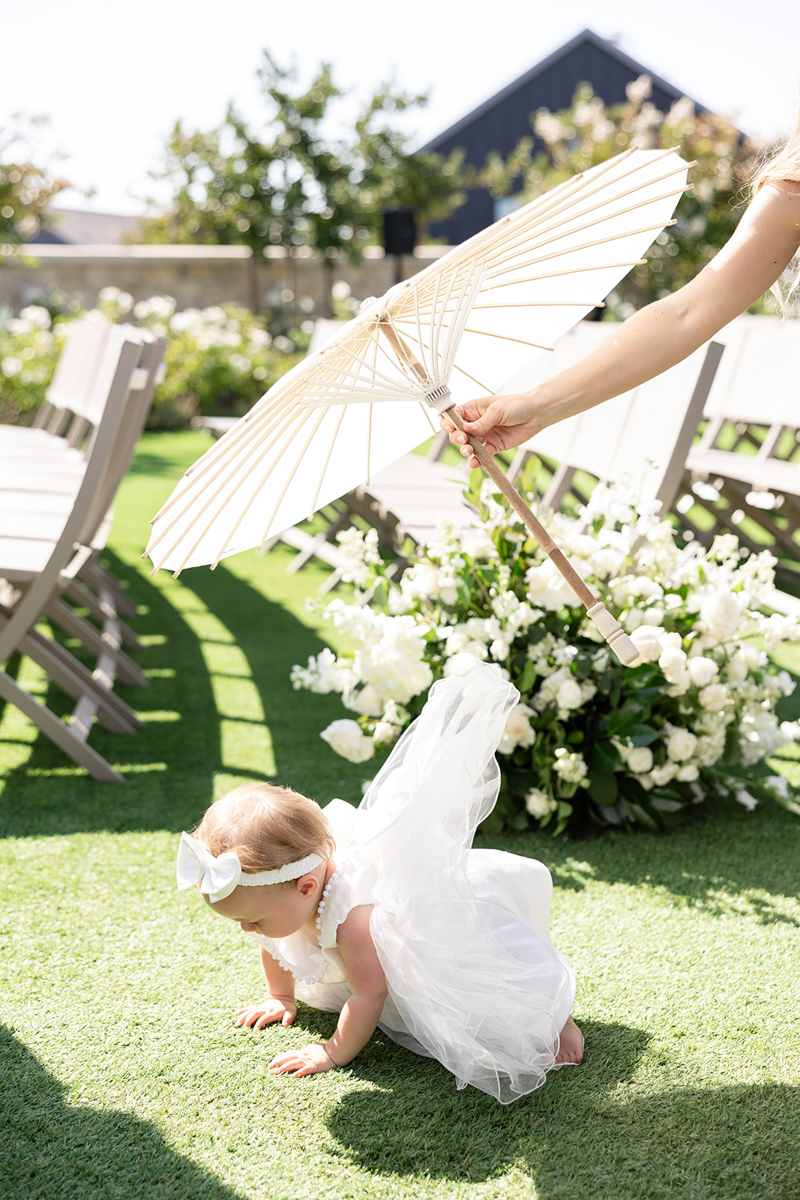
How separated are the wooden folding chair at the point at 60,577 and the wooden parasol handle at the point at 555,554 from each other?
1659mm

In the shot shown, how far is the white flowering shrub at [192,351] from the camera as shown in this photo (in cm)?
1131

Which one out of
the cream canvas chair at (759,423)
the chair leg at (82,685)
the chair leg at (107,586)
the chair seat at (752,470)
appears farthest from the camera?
the cream canvas chair at (759,423)

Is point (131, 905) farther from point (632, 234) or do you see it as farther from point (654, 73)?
point (654, 73)

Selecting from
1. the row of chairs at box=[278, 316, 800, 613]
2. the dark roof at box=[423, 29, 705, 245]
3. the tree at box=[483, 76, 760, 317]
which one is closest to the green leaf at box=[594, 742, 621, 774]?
the row of chairs at box=[278, 316, 800, 613]

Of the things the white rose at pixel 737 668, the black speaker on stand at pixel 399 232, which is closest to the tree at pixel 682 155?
the black speaker on stand at pixel 399 232

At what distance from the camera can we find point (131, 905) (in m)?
2.50

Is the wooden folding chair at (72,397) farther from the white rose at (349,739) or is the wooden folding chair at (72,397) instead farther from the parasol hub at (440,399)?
the parasol hub at (440,399)

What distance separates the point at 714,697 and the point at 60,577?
2.10m

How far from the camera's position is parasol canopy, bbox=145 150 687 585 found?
1.79 meters

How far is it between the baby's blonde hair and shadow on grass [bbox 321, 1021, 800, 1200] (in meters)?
0.45

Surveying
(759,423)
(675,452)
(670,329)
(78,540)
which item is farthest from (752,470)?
(670,329)

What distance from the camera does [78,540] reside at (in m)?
3.43

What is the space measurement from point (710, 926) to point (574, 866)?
1.32 feet

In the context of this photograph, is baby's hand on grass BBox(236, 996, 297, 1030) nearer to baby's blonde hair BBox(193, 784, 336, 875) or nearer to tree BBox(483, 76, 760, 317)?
baby's blonde hair BBox(193, 784, 336, 875)
